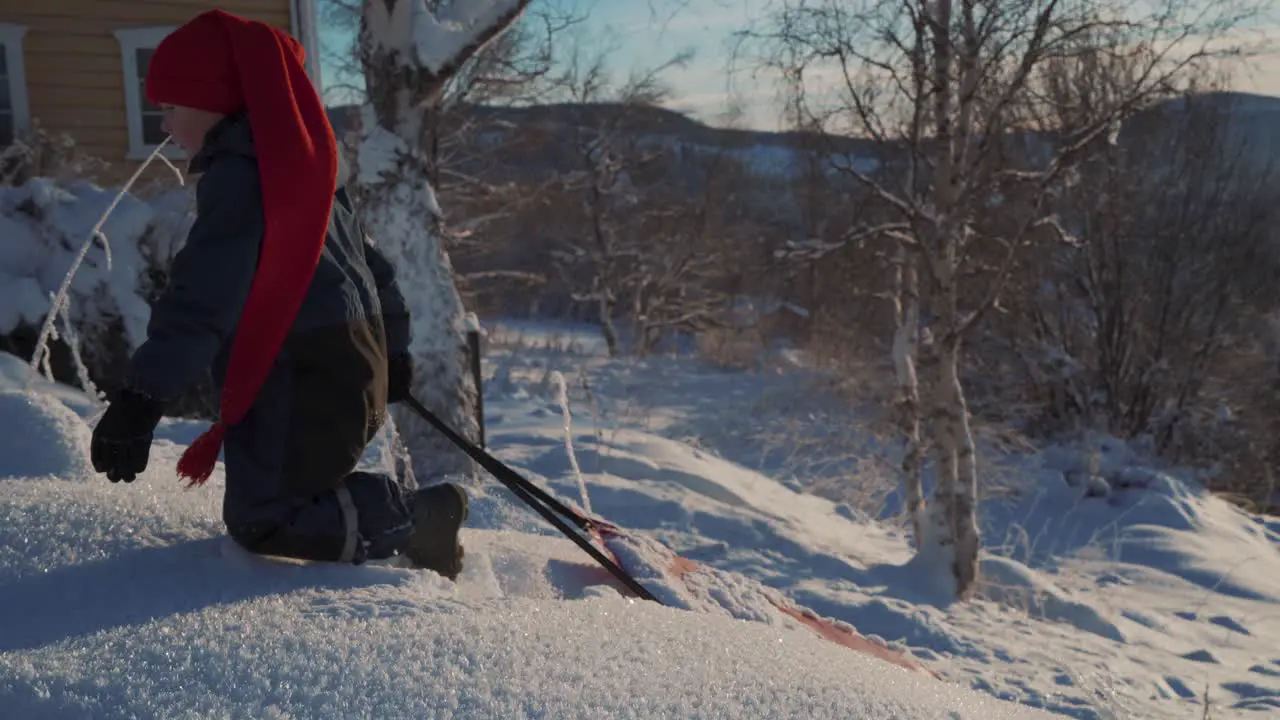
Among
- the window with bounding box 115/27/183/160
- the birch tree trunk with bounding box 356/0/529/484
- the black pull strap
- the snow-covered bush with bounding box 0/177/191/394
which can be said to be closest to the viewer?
the black pull strap

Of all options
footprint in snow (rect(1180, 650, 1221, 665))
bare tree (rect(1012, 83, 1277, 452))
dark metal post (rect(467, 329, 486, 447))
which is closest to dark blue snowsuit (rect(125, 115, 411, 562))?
dark metal post (rect(467, 329, 486, 447))

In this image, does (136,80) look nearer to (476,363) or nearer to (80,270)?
(80,270)

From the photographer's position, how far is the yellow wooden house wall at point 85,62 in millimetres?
10352

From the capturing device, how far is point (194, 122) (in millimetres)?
2061

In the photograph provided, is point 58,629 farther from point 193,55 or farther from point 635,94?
point 635,94

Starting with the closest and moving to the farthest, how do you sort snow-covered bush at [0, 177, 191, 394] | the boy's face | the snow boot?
the boy's face, the snow boot, snow-covered bush at [0, 177, 191, 394]

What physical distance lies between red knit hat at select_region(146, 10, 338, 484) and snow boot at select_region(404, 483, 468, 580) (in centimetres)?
46

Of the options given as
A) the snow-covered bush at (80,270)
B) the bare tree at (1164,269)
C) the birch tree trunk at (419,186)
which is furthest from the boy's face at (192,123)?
the bare tree at (1164,269)

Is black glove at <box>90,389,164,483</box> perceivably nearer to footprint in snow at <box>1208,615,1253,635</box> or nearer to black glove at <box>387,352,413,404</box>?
black glove at <box>387,352,413,404</box>

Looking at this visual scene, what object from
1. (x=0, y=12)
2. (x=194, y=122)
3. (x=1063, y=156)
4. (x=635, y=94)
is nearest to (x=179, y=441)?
(x=194, y=122)

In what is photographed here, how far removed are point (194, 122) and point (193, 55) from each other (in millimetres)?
135

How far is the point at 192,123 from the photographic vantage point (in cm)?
206

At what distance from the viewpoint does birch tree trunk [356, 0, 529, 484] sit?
497 cm

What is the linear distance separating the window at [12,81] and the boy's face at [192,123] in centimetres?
980
